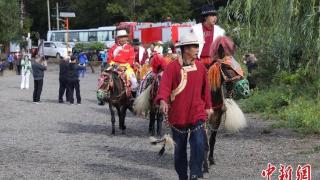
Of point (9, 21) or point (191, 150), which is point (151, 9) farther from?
point (191, 150)

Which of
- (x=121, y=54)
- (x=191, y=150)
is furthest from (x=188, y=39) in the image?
(x=121, y=54)

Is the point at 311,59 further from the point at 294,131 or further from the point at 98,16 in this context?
the point at 98,16

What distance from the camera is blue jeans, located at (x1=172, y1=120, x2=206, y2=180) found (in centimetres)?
769

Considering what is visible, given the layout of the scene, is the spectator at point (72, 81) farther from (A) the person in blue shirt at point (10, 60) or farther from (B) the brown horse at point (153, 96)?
(A) the person in blue shirt at point (10, 60)

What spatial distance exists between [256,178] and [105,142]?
15.7 feet

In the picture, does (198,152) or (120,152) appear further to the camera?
(120,152)

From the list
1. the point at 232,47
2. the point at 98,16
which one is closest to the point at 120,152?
the point at 232,47

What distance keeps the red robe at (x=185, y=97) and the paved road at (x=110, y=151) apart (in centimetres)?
152

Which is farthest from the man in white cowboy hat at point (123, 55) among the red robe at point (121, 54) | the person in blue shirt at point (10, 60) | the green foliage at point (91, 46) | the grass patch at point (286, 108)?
the green foliage at point (91, 46)

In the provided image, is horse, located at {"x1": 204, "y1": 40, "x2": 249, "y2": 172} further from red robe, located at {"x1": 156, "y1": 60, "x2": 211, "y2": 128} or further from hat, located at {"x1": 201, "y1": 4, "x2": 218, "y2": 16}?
red robe, located at {"x1": 156, "y1": 60, "x2": 211, "y2": 128}

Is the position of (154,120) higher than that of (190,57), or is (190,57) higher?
(190,57)

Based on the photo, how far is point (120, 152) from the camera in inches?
444

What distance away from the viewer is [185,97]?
756 centimetres

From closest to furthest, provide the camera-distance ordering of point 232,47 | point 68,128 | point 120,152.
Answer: point 232,47, point 120,152, point 68,128
